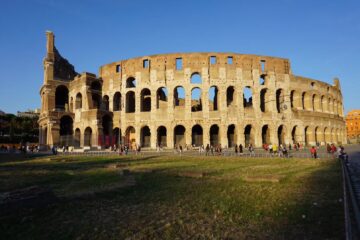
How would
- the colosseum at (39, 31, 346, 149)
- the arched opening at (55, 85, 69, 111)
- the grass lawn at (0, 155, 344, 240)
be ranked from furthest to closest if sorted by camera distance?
the arched opening at (55, 85, 69, 111) < the colosseum at (39, 31, 346, 149) < the grass lawn at (0, 155, 344, 240)

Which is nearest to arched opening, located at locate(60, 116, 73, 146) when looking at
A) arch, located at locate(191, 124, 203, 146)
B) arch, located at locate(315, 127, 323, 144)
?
arch, located at locate(191, 124, 203, 146)

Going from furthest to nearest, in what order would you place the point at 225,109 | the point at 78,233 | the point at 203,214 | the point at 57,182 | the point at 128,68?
the point at 128,68, the point at 225,109, the point at 57,182, the point at 203,214, the point at 78,233

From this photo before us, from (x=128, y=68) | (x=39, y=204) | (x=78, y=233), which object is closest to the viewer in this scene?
(x=78, y=233)

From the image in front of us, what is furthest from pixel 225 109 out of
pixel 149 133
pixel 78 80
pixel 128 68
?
pixel 78 80

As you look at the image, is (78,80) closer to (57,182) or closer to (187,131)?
(187,131)

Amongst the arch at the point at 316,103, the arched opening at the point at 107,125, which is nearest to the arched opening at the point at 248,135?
the arch at the point at 316,103

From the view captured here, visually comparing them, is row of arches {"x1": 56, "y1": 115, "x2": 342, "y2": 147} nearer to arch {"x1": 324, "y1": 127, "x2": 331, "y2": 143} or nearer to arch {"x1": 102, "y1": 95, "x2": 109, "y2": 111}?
arch {"x1": 102, "y1": 95, "x2": 109, "y2": 111}
